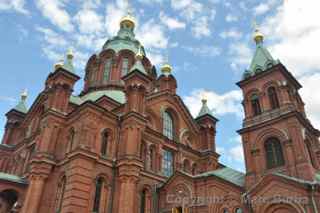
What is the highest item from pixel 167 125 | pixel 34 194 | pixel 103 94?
pixel 103 94

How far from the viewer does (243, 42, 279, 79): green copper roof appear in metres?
26.2

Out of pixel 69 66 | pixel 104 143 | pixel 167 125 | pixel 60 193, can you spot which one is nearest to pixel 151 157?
pixel 104 143

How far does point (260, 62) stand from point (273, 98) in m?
4.12

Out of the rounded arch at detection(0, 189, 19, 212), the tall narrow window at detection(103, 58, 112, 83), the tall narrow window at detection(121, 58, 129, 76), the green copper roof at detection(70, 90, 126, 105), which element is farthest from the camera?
the tall narrow window at detection(121, 58, 129, 76)

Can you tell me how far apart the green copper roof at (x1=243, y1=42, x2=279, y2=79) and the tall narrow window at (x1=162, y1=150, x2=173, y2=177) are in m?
9.93

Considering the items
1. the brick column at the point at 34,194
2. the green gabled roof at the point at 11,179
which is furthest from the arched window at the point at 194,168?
the green gabled roof at the point at 11,179

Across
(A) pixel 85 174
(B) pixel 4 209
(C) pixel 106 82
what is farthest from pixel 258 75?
(B) pixel 4 209

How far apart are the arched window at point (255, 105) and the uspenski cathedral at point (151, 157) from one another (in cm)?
9

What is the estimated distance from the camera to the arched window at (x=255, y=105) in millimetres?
25344

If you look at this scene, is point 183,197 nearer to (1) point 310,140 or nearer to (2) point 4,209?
(1) point 310,140

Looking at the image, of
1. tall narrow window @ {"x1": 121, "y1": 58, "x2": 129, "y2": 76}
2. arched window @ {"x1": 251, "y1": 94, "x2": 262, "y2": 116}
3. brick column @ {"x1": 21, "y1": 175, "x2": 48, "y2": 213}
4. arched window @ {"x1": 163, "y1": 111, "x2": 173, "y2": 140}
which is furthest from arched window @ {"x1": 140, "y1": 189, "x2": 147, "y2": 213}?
tall narrow window @ {"x1": 121, "y1": 58, "x2": 129, "y2": 76}

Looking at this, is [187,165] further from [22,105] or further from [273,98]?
[22,105]

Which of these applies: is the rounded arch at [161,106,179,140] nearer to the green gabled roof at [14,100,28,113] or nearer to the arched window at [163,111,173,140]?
the arched window at [163,111,173,140]

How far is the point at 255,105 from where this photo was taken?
25.8 metres
